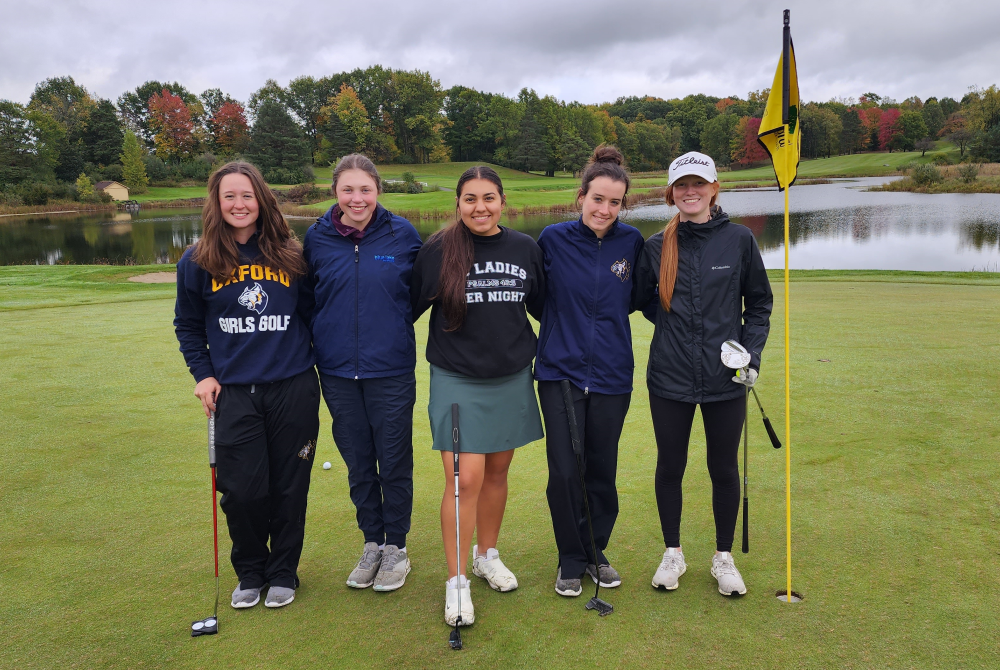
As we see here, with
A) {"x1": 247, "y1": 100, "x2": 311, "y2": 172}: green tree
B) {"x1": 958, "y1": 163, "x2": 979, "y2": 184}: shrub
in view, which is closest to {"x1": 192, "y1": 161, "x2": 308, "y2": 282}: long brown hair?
{"x1": 958, "y1": 163, "x2": 979, "y2": 184}: shrub

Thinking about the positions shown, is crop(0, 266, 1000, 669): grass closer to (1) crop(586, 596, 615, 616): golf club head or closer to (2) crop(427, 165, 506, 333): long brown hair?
(1) crop(586, 596, 615, 616): golf club head

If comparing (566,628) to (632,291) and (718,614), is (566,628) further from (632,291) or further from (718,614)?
(632,291)

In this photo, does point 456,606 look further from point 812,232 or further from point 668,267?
point 812,232

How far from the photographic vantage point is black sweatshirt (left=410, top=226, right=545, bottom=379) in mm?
2951

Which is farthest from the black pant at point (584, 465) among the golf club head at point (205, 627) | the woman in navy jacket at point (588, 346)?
the golf club head at point (205, 627)

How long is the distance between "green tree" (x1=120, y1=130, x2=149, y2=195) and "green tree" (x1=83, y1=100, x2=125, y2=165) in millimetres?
3275

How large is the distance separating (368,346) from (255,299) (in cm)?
55

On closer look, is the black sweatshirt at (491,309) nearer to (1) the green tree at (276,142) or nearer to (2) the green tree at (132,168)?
(1) the green tree at (276,142)

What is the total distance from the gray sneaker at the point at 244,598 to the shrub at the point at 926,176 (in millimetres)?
53569

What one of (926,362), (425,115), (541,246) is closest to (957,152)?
(425,115)

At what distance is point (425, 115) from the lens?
86500mm

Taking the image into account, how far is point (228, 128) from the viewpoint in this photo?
77.6 metres

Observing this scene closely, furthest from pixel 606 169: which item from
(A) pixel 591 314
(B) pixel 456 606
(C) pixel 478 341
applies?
(B) pixel 456 606

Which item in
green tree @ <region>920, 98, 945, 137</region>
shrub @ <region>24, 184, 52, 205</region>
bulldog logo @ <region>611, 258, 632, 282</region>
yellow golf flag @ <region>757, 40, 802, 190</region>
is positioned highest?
green tree @ <region>920, 98, 945, 137</region>
